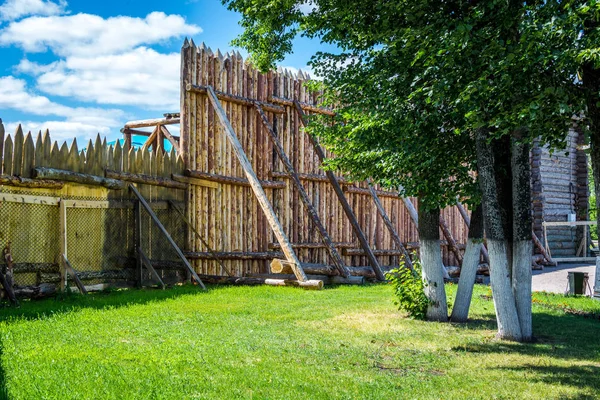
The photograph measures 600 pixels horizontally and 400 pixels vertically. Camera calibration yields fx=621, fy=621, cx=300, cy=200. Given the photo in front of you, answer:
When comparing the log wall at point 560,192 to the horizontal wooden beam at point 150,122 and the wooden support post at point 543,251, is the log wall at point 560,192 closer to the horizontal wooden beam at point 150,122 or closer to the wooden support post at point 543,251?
the wooden support post at point 543,251

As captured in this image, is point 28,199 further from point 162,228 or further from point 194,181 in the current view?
point 194,181

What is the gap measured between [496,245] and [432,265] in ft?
5.44

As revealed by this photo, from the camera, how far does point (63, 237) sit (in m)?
11.5

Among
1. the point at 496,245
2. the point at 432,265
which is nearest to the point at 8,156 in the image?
the point at 432,265

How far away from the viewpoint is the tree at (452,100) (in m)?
6.44

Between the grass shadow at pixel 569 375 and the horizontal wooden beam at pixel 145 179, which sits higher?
the horizontal wooden beam at pixel 145 179

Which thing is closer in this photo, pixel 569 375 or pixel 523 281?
pixel 569 375

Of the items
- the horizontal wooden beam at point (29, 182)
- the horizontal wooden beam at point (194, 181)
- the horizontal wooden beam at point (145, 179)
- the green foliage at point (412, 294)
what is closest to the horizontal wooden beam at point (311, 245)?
the horizontal wooden beam at point (194, 181)

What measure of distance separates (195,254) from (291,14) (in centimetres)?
651

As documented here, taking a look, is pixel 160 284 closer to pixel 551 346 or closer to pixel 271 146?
pixel 271 146

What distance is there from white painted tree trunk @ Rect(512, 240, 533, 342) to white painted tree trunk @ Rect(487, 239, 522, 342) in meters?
0.15

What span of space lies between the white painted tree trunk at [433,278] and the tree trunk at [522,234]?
1.50 metres

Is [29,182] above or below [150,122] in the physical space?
below

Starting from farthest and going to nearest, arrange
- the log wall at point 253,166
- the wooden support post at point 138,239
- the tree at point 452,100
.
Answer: the log wall at point 253,166 < the wooden support post at point 138,239 < the tree at point 452,100
